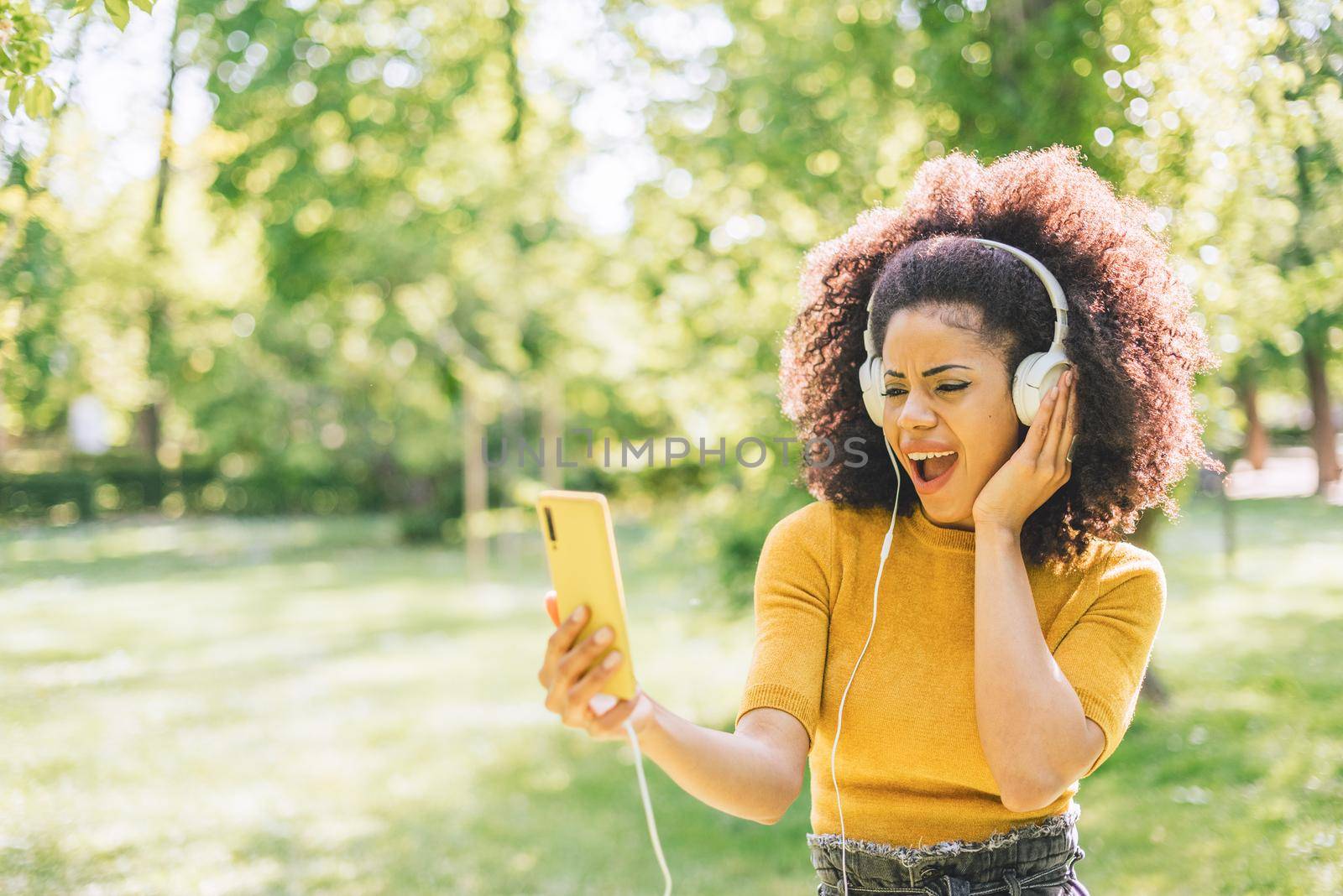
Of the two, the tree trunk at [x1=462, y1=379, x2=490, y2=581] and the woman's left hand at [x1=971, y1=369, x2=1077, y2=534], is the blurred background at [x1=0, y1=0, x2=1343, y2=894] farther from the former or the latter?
the tree trunk at [x1=462, y1=379, x2=490, y2=581]

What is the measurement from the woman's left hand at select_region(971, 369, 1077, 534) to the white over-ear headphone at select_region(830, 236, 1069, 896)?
2 centimetres

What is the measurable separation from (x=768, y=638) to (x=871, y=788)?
30 centimetres

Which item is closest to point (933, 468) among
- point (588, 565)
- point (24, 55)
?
point (588, 565)

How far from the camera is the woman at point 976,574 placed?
1801mm

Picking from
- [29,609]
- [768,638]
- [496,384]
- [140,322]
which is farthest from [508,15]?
[140,322]

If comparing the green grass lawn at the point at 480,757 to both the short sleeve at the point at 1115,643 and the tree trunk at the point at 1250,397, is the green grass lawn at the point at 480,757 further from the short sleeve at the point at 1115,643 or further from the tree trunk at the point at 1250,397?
the short sleeve at the point at 1115,643

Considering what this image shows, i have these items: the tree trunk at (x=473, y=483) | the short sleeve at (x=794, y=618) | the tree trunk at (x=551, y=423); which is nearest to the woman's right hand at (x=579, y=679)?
the short sleeve at (x=794, y=618)

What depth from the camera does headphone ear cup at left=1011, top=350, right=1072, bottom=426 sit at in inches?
74.0

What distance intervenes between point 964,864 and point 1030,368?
792mm

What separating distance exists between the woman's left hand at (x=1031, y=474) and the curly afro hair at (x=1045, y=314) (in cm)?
8

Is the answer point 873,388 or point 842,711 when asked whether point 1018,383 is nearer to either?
point 873,388

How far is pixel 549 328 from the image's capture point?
17.1m

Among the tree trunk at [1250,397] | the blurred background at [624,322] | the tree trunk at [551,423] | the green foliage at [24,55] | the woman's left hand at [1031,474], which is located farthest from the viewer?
the tree trunk at [551,423]

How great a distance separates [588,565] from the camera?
1429 millimetres
